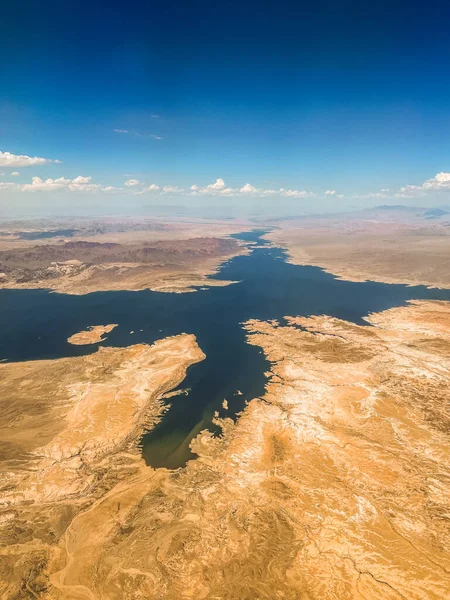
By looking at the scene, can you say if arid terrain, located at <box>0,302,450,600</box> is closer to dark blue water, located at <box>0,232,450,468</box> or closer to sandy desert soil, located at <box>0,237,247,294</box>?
dark blue water, located at <box>0,232,450,468</box>

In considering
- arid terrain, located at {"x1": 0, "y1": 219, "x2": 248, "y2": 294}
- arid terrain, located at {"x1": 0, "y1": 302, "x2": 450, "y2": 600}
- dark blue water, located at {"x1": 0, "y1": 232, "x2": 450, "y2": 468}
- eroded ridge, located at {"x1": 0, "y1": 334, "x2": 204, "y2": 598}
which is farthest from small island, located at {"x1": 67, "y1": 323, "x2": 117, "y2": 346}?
arid terrain, located at {"x1": 0, "y1": 219, "x2": 248, "y2": 294}

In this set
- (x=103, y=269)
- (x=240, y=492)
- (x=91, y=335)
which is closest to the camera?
(x=240, y=492)

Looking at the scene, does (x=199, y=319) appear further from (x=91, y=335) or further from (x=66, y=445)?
(x=66, y=445)

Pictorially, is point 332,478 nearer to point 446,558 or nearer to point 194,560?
point 446,558

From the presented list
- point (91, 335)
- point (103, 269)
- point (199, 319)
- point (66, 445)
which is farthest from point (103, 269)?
point (66, 445)

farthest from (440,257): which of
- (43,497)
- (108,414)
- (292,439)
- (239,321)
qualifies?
(43,497)
